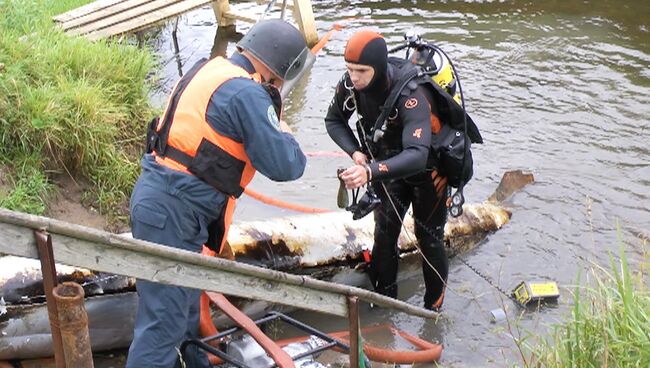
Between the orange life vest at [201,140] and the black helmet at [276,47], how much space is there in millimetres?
111

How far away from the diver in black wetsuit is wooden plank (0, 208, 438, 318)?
52.1 inches

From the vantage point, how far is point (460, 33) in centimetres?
1126

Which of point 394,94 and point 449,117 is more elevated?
point 394,94

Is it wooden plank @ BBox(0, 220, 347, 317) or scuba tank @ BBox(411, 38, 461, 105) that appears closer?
wooden plank @ BBox(0, 220, 347, 317)

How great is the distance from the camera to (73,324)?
238 cm

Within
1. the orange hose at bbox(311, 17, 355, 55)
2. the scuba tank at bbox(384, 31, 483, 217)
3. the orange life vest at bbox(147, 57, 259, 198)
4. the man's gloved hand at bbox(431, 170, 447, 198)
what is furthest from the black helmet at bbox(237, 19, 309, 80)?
the orange hose at bbox(311, 17, 355, 55)

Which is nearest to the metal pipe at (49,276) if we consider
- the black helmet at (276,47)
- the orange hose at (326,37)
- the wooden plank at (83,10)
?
the black helmet at (276,47)

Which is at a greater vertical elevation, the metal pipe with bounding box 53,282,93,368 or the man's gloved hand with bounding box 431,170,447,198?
the metal pipe with bounding box 53,282,93,368

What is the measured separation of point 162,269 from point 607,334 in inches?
70.7

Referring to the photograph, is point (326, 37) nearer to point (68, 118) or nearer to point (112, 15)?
point (112, 15)

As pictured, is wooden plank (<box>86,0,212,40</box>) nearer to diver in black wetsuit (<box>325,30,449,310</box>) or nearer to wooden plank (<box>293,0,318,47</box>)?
wooden plank (<box>293,0,318,47</box>)

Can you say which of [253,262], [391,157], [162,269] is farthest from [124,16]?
[162,269]

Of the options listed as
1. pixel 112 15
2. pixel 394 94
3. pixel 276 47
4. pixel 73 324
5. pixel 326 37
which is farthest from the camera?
pixel 326 37

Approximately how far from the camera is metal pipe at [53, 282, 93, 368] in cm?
236
